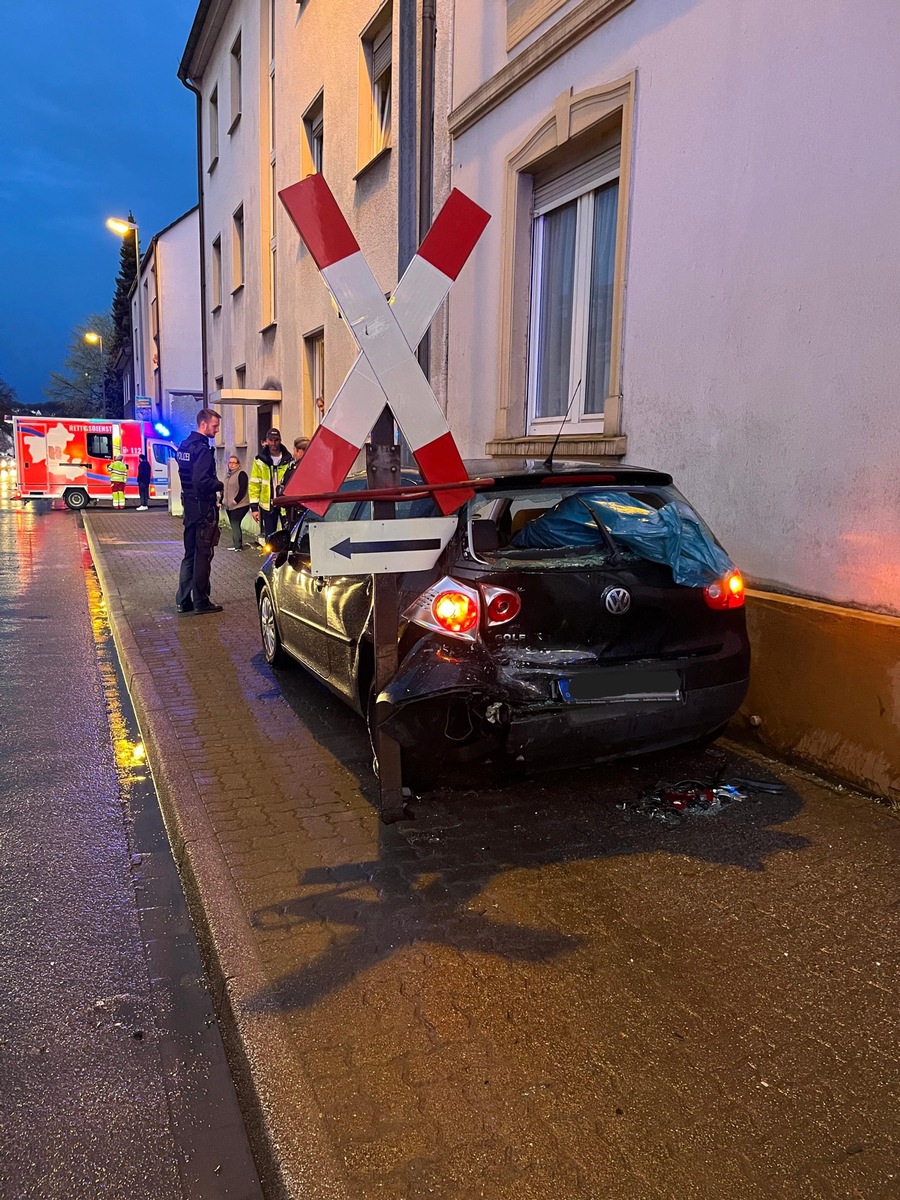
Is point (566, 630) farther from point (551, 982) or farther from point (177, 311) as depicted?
point (177, 311)

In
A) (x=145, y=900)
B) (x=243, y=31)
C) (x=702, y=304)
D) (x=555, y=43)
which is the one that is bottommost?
(x=145, y=900)

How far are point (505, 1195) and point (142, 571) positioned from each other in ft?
37.8

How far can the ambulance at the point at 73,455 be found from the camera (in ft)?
87.1

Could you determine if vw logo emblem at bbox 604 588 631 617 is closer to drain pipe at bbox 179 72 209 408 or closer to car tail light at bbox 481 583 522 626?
car tail light at bbox 481 583 522 626

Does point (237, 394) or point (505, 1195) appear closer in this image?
point (505, 1195)

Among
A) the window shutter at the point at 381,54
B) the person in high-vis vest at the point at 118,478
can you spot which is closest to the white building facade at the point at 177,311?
the person in high-vis vest at the point at 118,478

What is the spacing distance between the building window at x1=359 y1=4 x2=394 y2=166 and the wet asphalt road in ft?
29.7

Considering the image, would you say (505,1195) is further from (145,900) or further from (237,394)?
(237,394)

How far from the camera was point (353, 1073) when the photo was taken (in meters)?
2.45

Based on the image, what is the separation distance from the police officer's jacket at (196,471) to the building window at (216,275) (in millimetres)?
14302

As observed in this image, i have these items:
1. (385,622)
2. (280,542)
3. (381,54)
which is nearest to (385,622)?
(385,622)

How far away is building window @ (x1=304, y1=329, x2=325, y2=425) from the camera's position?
14.0 metres

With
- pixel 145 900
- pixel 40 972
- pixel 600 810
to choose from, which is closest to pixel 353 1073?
pixel 40 972

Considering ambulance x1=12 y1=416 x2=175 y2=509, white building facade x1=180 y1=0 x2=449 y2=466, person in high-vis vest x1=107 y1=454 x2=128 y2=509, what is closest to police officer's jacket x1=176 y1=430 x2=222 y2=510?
white building facade x1=180 y1=0 x2=449 y2=466
